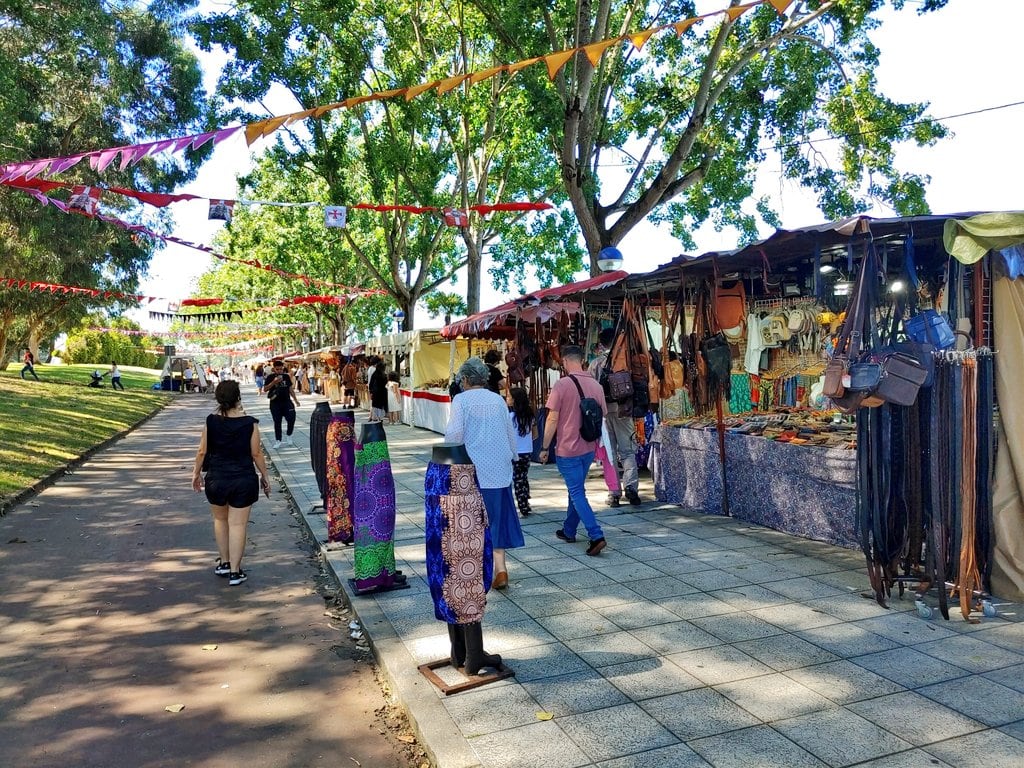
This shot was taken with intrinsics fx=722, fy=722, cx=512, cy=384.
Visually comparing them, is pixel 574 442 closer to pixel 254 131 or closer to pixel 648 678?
pixel 648 678

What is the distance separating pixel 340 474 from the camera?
6645mm

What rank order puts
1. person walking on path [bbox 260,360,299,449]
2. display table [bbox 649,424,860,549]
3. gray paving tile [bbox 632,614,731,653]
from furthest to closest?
person walking on path [bbox 260,360,299,449], display table [bbox 649,424,860,549], gray paving tile [bbox 632,614,731,653]

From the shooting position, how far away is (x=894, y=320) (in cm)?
490

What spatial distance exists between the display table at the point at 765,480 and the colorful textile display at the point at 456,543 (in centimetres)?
327

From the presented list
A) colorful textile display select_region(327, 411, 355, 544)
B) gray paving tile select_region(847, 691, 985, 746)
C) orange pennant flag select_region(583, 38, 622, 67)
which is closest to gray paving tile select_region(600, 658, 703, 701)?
gray paving tile select_region(847, 691, 985, 746)

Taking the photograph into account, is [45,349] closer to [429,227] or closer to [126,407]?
[126,407]

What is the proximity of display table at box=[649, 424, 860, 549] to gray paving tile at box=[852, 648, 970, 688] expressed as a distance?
165 cm

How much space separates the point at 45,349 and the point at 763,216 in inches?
2861

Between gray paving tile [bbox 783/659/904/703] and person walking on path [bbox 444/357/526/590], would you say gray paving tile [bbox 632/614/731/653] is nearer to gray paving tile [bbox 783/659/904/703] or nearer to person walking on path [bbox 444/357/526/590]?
gray paving tile [bbox 783/659/904/703]

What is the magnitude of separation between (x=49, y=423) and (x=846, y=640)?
730 inches

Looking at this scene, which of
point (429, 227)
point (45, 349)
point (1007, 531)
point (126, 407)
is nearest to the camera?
point (1007, 531)

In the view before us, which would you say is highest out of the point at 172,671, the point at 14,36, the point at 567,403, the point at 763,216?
the point at 14,36

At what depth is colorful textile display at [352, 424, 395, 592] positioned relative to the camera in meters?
5.21

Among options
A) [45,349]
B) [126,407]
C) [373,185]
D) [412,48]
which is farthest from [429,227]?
[45,349]
